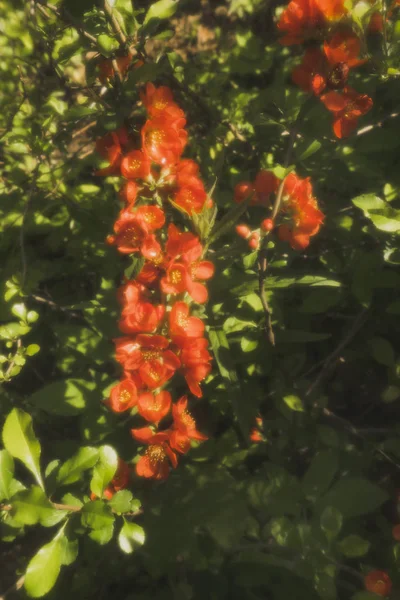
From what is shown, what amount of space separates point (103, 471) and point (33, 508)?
0.15m

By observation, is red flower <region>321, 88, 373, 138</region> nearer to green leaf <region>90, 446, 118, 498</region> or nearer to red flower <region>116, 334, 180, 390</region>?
red flower <region>116, 334, 180, 390</region>

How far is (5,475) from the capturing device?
3.13 ft

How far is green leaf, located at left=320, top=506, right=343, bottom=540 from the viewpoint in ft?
3.58

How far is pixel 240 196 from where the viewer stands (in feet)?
4.24

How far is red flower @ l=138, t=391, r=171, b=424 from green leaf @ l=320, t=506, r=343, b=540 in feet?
1.41

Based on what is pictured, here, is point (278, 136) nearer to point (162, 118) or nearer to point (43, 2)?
point (162, 118)

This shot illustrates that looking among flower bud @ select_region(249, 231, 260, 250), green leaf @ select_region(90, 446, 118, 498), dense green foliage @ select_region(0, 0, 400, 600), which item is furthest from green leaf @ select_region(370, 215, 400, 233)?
green leaf @ select_region(90, 446, 118, 498)

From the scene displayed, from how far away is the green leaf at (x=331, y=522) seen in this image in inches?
42.9

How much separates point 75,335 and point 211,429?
1.79ft

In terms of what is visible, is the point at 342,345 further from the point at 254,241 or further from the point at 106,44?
the point at 106,44

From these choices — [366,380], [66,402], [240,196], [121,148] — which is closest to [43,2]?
[121,148]

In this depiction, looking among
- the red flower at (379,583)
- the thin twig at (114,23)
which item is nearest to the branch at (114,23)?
the thin twig at (114,23)

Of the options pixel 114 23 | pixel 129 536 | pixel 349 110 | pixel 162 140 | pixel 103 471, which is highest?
pixel 114 23

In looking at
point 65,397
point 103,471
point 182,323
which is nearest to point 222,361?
point 182,323
